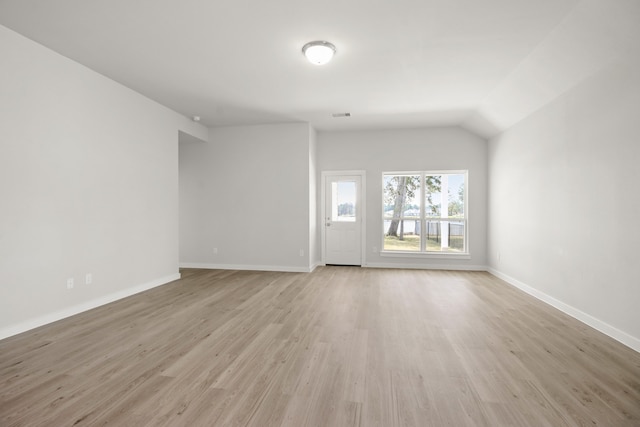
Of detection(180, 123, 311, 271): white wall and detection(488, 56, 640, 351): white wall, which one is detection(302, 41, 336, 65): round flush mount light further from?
detection(180, 123, 311, 271): white wall

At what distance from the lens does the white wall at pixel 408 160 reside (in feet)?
21.0

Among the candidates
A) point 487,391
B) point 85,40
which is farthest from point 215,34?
point 487,391

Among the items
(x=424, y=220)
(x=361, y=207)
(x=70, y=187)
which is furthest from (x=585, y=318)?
(x=70, y=187)

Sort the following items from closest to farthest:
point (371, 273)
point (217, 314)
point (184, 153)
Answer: point (217, 314)
point (371, 273)
point (184, 153)

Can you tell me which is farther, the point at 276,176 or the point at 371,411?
the point at 276,176

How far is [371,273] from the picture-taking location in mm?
6098

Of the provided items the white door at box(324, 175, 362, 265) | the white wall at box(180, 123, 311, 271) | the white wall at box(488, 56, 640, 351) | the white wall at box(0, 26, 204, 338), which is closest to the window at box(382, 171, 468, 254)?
the white door at box(324, 175, 362, 265)

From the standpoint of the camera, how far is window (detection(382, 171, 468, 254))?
21.6ft

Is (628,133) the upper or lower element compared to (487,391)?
upper

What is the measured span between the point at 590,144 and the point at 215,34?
4.08 metres

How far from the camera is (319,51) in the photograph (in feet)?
10.6

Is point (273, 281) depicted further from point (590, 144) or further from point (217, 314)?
point (590, 144)

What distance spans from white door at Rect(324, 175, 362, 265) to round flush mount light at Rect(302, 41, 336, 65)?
367 cm

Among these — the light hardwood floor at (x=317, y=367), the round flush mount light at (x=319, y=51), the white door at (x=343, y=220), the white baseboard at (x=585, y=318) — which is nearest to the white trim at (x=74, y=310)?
the light hardwood floor at (x=317, y=367)
